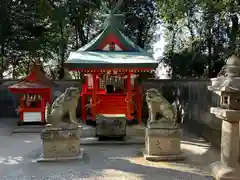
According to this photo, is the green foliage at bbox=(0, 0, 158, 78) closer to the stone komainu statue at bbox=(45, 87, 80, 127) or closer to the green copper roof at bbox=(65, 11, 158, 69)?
the green copper roof at bbox=(65, 11, 158, 69)

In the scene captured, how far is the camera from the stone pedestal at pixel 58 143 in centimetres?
637

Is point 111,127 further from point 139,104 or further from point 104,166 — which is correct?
point 139,104

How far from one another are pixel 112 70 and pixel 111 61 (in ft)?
1.07

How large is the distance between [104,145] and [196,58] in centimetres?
1052

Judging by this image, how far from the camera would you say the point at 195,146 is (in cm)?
791

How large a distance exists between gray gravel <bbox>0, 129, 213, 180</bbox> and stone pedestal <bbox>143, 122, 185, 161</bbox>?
388 mm

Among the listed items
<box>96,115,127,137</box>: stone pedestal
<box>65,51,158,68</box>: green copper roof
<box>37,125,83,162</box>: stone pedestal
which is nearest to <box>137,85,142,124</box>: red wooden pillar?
<box>65,51,158,68</box>: green copper roof

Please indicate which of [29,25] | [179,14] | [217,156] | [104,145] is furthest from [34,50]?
[217,156]

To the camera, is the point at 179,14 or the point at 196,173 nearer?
the point at 196,173

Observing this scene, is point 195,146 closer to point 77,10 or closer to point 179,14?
point 179,14

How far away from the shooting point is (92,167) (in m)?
5.96

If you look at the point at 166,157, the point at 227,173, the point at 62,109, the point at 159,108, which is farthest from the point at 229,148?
the point at 62,109

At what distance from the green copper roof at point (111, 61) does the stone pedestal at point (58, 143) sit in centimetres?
419

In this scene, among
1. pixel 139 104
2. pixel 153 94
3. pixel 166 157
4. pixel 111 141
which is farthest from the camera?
pixel 139 104
